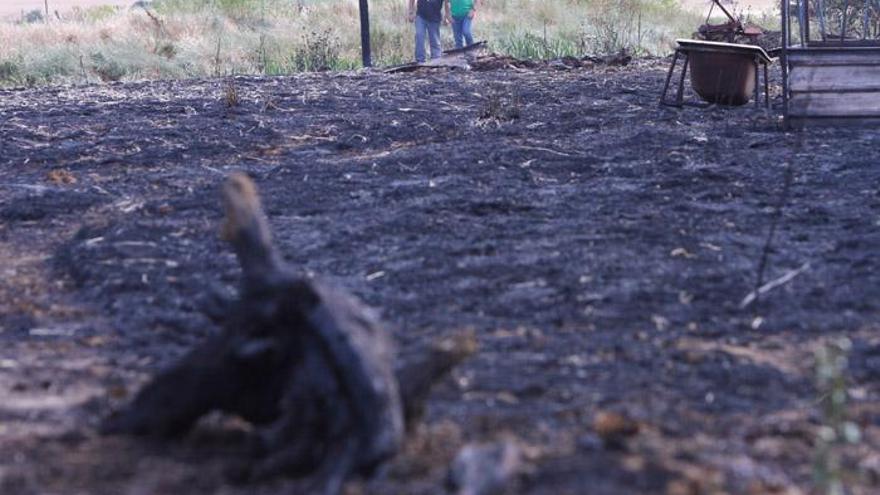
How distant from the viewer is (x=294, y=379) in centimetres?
324

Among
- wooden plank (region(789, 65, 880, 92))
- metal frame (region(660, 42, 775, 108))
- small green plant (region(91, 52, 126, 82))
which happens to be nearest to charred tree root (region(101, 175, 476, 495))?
wooden plank (region(789, 65, 880, 92))

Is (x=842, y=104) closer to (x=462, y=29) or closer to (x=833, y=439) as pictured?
(x=833, y=439)

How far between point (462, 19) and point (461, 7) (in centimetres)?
23

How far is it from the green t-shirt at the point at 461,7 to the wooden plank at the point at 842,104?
7097mm

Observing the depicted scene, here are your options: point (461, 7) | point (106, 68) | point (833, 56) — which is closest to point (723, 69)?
point (833, 56)

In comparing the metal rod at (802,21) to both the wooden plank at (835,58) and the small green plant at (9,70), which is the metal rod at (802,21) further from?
the small green plant at (9,70)

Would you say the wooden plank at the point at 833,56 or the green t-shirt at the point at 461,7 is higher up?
the wooden plank at the point at 833,56

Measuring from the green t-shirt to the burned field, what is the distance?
5.42m

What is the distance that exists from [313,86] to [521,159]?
4.48 metres

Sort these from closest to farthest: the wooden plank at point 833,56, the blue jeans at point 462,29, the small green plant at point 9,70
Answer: the wooden plank at point 833,56
the blue jeans at point 462,29
the small green plant at point 9,70

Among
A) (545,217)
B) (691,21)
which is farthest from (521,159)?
(691,21)

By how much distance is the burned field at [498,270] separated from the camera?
3.30m

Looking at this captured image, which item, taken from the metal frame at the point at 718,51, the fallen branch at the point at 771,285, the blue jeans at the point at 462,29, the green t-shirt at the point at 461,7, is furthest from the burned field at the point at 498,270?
the blue jeans at the point at 462,29

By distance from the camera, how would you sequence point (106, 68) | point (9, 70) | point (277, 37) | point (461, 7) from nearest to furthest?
1. point (461, 7)
2. point (9, 70)
3. point (106, 68)
4. point (277, 37)
